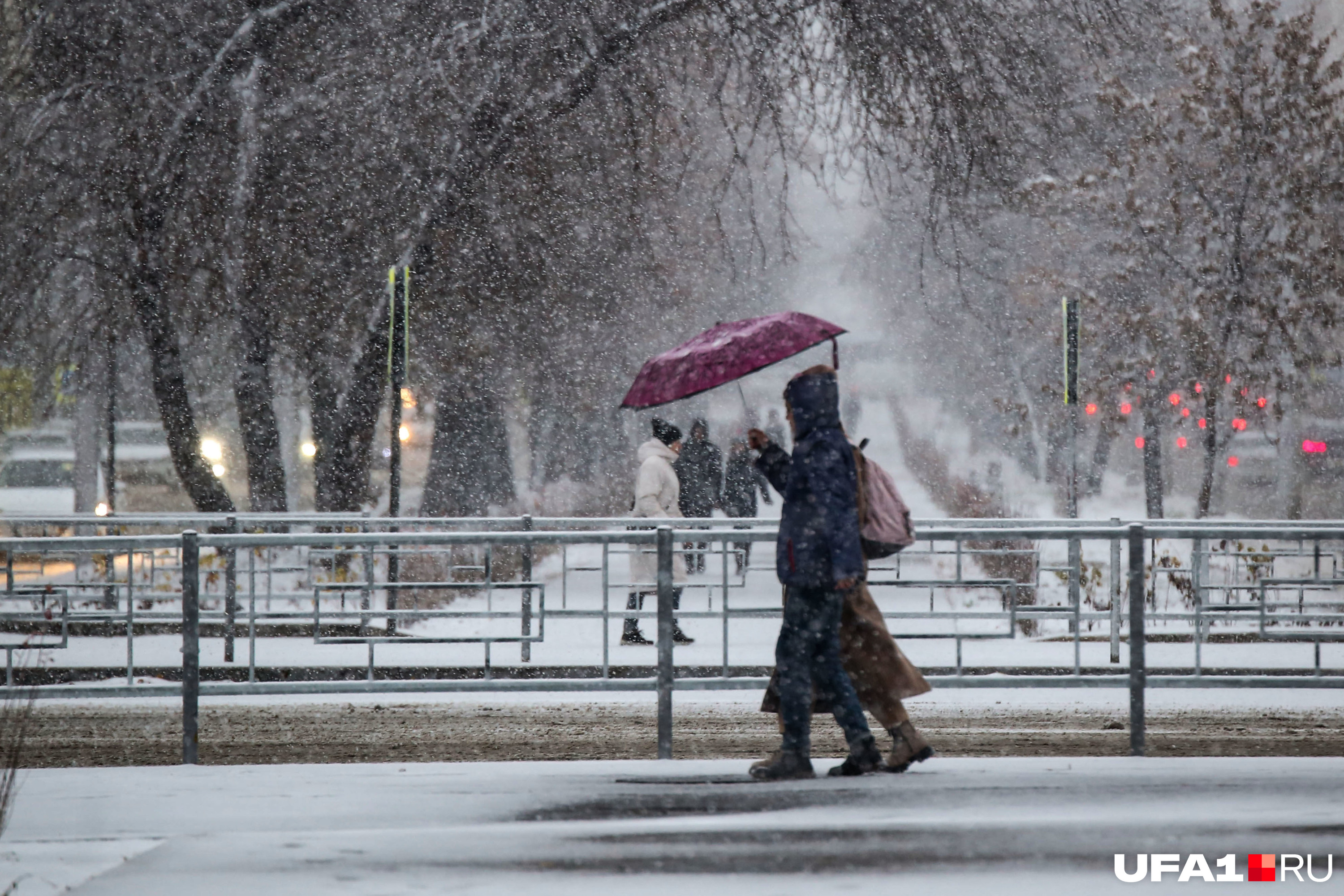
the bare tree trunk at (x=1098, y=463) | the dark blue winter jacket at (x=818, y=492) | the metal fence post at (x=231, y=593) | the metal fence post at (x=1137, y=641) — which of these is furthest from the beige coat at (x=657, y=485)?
the bare tree trunk at (x=1098, y=463)

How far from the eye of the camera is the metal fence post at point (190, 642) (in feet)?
25.7

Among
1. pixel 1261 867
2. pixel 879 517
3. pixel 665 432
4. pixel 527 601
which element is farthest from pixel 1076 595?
pixel 1261 867

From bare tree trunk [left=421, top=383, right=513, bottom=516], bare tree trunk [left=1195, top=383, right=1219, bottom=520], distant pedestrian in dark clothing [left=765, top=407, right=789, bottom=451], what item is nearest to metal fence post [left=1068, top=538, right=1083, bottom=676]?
bare tree trunk [left=1195, top=383, right=1219, bottom=520]

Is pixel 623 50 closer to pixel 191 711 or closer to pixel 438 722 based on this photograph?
pixel 438 722

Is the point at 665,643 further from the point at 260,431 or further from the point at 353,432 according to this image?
the point at 260,431

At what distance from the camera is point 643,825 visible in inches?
239

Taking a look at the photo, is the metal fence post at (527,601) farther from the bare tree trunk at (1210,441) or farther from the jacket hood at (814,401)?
the bare tree trunk at (1210,441)

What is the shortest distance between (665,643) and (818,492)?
1.70m

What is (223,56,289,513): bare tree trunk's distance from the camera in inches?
580

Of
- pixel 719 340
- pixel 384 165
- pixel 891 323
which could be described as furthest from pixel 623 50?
pixel 891 323

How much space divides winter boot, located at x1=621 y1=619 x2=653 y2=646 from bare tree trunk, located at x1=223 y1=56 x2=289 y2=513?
6.16 m

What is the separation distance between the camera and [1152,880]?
17.2ft

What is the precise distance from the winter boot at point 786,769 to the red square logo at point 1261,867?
2.09 meters

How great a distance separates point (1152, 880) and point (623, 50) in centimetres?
1127
